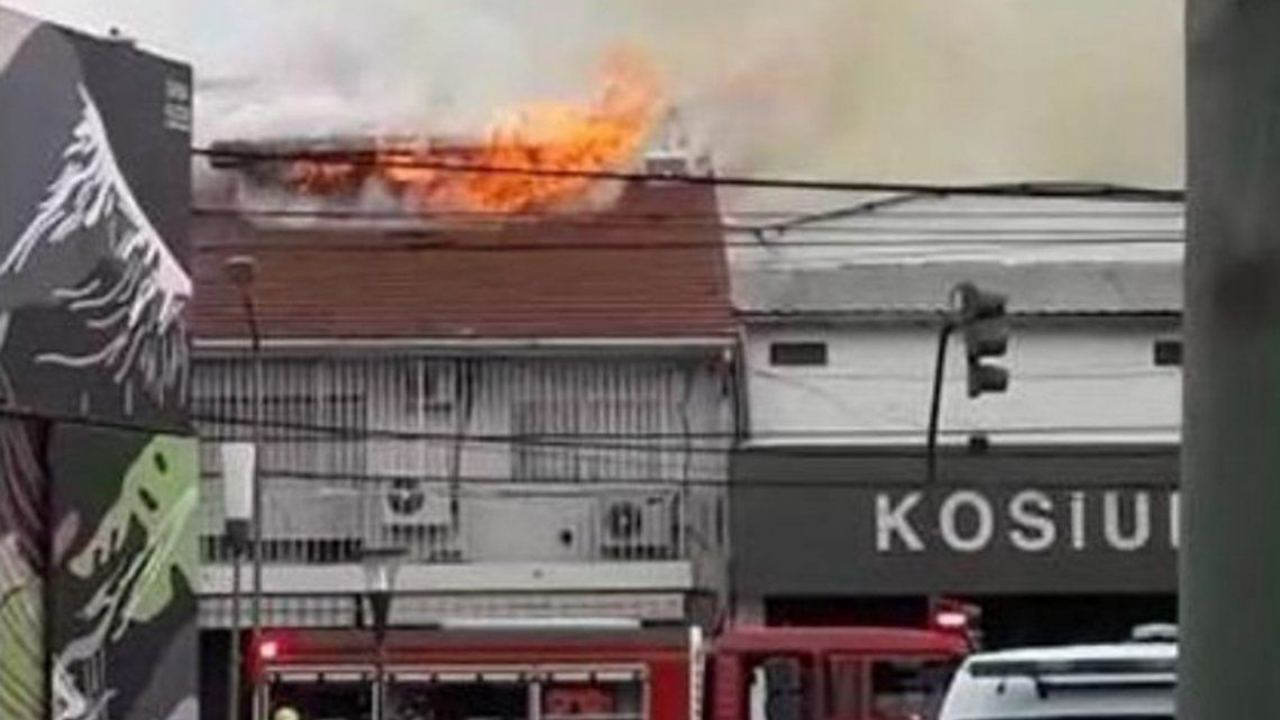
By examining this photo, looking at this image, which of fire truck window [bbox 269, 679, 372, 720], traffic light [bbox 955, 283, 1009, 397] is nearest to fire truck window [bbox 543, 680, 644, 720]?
fire truck window [bbox 269, 679, 372, 720]

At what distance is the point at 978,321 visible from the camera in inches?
826

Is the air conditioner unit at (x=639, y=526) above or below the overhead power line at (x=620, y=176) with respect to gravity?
below

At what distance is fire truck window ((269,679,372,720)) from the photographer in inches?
1044

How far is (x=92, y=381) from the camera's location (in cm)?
1237

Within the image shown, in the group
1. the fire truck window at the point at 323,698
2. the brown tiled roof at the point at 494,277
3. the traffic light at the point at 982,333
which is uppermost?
the brown tiled roof at the point at 494,277

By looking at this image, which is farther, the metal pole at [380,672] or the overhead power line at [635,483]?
the overhead power line at [635,483]

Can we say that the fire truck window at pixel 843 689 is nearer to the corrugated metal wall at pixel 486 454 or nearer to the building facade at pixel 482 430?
the building facade at pixel 482 430

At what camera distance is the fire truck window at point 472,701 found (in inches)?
1037

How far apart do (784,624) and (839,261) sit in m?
5.73

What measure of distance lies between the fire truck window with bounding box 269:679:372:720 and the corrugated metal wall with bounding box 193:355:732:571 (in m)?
8.74

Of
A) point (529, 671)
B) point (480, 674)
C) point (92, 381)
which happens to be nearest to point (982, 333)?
point (529, 671)

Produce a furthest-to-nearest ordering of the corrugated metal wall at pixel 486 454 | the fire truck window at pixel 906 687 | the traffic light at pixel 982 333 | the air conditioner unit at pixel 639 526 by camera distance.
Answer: the corrugated metal wall at pixel 486 454, the air conditioner unit at pixel 639 526, the fire truck window at pixel 906 687, the traffic light at pixel 982 333

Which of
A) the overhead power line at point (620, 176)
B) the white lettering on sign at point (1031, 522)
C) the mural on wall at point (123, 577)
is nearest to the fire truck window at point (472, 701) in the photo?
the overhead power line at point (620, 176)

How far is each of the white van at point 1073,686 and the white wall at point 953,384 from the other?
1169 inches
